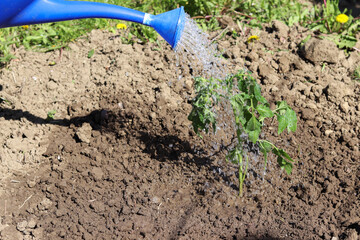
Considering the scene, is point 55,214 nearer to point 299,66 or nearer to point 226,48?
point 226,48

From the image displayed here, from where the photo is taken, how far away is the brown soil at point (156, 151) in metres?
2.46

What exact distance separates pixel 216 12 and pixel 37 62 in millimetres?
1600

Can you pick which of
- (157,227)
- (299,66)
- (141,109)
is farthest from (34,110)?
(299,66)

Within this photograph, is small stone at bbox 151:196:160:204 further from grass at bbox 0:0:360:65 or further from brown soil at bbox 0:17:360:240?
grass at bbox 0:0:360:65

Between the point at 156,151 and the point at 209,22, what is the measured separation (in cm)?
138

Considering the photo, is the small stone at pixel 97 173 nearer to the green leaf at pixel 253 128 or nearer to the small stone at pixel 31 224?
the small stone at pixel 31 224

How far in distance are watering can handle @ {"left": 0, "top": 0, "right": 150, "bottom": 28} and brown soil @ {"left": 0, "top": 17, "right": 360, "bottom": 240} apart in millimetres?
879

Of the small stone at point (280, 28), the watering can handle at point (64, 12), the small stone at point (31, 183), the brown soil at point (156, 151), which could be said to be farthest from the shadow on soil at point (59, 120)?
the small stone at point (280, 28)

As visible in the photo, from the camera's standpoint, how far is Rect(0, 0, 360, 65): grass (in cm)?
339

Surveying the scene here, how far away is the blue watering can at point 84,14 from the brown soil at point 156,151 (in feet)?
2.78

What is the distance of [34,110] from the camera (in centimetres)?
301

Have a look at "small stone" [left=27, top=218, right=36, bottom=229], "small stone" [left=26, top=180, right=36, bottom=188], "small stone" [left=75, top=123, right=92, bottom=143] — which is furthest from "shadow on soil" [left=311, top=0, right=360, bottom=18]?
"small stone" [left=27, top=218, right=36, bottom=229]

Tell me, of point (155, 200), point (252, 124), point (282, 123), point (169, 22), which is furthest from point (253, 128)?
point (155, 200)

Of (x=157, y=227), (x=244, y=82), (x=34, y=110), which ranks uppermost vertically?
(x=244, y=82)
